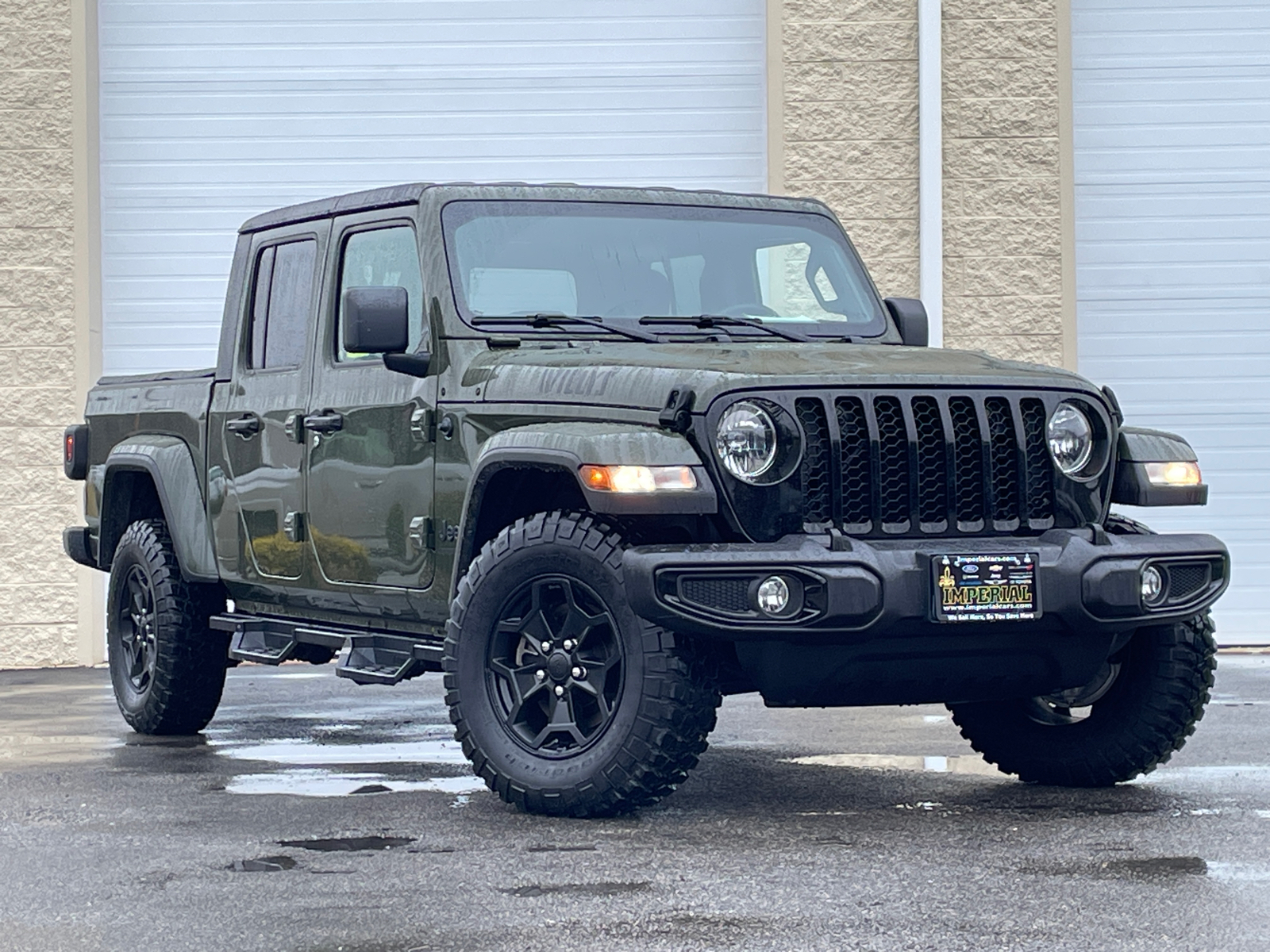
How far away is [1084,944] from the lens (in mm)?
4855

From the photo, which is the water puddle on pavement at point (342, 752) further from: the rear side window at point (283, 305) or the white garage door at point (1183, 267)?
the white garage door at point (1183, 267)

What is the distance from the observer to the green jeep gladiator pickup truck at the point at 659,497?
650 cm

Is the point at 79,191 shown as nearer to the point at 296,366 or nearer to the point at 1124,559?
the point at 296,366

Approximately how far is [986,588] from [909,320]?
204 centimetres

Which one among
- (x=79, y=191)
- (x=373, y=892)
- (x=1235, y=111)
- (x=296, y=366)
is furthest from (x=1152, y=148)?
(x=373, y=892)

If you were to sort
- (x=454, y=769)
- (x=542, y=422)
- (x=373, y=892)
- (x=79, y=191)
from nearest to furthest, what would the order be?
(x=373, y=892), (x=542, y=422), (x=454, y=769), (x=79, y=191)

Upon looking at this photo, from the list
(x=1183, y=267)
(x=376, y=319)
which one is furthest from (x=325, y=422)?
(x=1183, y=267)

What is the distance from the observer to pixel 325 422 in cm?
811

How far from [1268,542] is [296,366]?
820cm

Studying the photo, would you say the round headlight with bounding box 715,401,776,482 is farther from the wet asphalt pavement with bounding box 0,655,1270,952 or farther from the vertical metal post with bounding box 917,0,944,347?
the vertical metal post with bounding box 917,0,944,347

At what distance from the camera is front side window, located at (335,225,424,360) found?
25.7 feet

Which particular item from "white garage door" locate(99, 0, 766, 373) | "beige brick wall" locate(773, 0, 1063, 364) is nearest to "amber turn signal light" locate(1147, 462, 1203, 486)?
"beige brick wall" locate(773, 0, 1063, 364)

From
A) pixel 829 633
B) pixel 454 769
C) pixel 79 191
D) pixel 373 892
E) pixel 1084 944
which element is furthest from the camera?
pixel 79 191

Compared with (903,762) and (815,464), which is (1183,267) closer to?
(903,762)
